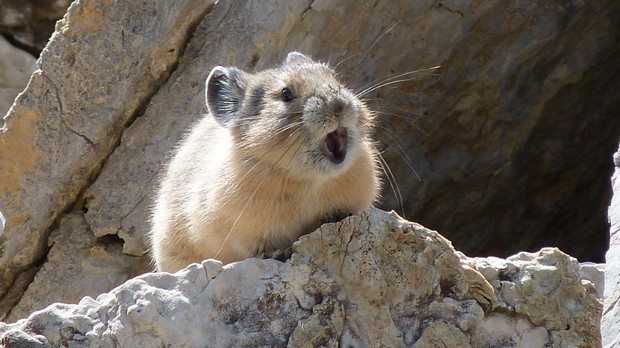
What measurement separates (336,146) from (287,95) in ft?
1.67

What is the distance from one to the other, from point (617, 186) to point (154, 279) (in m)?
2.33

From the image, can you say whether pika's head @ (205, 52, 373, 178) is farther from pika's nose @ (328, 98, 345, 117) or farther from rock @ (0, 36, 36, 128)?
rock @ (0, 36, 36, 128)

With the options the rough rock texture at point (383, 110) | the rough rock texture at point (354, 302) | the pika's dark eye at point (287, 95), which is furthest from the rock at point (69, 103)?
the rough rock texture at point (354, 302)

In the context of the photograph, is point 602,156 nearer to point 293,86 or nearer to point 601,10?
point 601,10

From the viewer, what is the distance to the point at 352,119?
6832 millimetres

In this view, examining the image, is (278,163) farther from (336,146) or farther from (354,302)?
(354,302)

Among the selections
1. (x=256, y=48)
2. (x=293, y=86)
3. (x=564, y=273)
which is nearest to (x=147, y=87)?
(x=256, y=48)

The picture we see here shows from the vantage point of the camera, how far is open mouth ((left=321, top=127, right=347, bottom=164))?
271 inches

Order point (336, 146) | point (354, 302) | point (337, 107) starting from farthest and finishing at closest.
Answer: point (336, 146), point (337, 107), point (354, 302)

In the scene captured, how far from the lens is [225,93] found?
769cm

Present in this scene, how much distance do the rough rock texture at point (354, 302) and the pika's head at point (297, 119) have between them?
0.70 meters

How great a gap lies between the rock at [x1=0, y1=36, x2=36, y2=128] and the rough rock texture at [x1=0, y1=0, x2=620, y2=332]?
9.16 ft

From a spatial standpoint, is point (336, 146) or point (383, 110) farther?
point (383, 110)

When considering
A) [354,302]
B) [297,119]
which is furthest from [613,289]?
[297,119]
